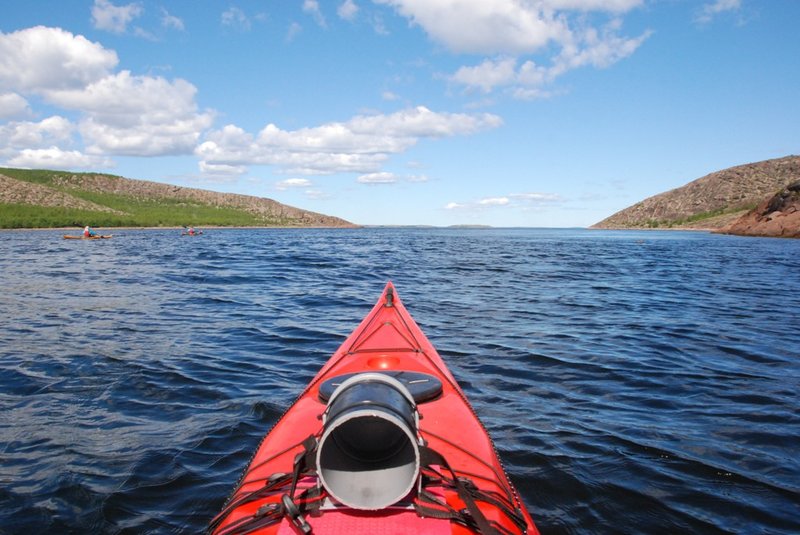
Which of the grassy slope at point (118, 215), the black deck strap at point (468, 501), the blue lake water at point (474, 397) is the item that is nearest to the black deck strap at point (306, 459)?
the black deck strap at point (468, 501)

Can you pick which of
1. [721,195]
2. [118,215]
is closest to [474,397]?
[118,215]

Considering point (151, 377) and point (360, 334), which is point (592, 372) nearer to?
point (360, 334)

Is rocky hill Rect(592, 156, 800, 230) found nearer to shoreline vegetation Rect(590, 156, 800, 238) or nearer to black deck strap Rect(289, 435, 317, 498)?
shoreline vegetation Rect(590, 156, 800, 238)

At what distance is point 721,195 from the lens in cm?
11688

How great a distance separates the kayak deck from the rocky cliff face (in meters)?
59.7

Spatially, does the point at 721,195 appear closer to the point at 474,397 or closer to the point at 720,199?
the point at 720,199

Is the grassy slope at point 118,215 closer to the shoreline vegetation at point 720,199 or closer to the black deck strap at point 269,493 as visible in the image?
the black deck strap at point 269,493

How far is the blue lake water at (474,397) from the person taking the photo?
4.19m

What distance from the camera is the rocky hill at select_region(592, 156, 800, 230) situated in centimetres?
10231

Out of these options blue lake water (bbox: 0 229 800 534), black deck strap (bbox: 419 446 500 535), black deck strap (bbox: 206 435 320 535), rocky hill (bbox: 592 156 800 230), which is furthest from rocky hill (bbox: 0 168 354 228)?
rocky hill (bbox: 592 156 800 230)

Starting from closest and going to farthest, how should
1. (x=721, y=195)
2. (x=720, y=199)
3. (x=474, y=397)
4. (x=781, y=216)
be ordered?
(x=474, y=397), (x=781, y=216), (x=720, y=199), (x=721, y=195)

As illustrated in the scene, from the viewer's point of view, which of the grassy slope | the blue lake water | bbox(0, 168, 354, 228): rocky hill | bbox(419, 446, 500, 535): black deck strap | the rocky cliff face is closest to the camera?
bbox(419, 446, 500, 535): black deck strap

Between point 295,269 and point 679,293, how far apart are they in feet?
53.9

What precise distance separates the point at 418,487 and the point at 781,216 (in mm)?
65018
